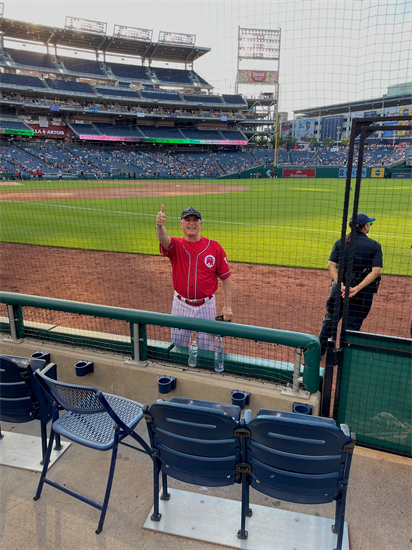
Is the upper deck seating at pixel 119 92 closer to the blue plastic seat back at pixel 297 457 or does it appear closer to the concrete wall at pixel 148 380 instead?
the concrete wall at pixel 148 380

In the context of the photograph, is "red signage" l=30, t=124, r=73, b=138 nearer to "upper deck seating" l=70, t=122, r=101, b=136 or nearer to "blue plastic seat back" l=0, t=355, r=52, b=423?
"upper deck seating" l=70, t=122, r=101, b=136

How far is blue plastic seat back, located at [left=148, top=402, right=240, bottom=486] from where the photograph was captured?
7.07 ft

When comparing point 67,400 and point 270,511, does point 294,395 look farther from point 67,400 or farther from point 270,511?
point 67,400

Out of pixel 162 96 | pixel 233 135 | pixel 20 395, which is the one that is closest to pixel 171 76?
pixel 162 96

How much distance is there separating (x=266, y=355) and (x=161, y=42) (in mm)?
68560

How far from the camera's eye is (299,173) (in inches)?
1630

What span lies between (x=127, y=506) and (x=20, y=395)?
3.62 ft

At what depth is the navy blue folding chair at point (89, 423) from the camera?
2438mm

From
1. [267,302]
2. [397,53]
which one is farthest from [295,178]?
[397,53]

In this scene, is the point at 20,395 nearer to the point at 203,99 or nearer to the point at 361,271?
the point at 361,271

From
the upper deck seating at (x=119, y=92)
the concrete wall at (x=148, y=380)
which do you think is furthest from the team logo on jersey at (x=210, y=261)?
the upper deck seating at (x=119, y=92)

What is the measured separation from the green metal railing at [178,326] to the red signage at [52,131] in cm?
5501

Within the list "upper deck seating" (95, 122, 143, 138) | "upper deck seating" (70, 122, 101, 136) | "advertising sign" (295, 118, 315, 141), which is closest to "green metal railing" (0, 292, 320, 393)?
"advertising sign" (295, 118, 315, 141)

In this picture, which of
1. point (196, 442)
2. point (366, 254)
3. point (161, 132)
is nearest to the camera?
point (196, 442)
